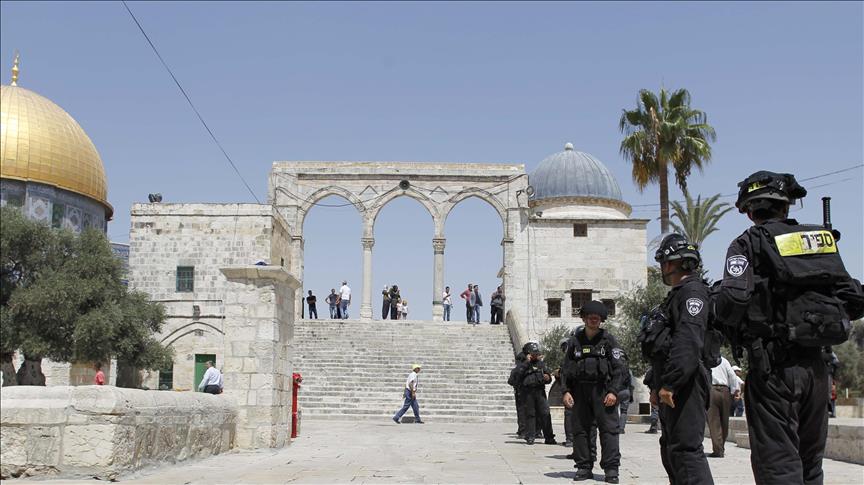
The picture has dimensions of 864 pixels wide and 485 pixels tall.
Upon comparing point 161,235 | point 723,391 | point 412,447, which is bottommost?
point 412,447

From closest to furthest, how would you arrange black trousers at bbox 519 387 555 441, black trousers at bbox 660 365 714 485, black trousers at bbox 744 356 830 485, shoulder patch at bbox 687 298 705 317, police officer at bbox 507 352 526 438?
black trousers at bbox 744 356 830 485
black trousers at bbox 660 365 714 485
shoulder patch at bbox 687 298 705 317
black trousers at bbox 519 387 555 441
police officer at bbox 507 352 526 438

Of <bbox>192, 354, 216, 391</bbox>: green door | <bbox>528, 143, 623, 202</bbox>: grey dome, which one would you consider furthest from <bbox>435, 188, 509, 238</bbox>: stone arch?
<bbox>192, 354, 216, 391</bbox>: green door

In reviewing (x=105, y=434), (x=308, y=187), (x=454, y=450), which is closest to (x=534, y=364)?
(x=454, y=450)

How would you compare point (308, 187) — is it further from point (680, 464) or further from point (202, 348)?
point (680, 464)

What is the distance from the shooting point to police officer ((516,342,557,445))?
543 inches

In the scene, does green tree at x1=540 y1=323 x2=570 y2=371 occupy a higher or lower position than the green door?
higher

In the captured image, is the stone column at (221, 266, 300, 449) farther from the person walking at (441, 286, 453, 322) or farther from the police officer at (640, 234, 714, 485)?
the person walking at (441, 286, 453, 322)

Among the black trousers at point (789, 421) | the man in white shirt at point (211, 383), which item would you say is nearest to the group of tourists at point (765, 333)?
the black trousers at point (789, 421)

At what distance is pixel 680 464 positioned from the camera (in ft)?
18.7

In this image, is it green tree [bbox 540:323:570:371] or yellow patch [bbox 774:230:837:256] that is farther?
green tree [bbox 540:323:570:371]

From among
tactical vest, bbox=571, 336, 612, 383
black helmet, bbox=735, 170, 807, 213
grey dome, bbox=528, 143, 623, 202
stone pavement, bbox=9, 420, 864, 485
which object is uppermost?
grey dome, bbox=528, 143, 623, 202

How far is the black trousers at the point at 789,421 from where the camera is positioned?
15.0 feet

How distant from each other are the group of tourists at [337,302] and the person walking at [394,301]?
1716mm

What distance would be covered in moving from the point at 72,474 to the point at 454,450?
5.93 meters
